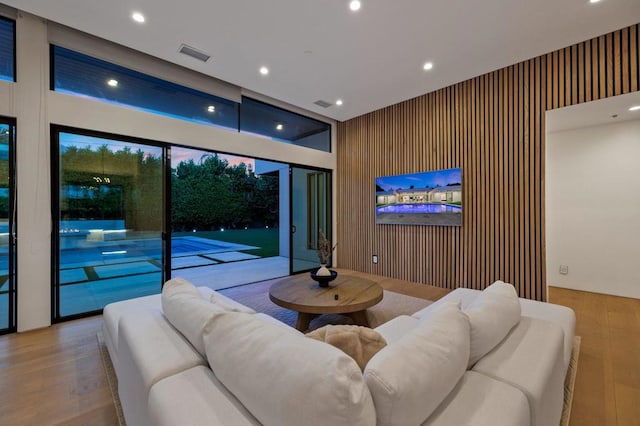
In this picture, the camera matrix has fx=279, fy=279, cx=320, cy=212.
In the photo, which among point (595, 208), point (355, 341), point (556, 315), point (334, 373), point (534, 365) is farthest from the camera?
point (595, 208)

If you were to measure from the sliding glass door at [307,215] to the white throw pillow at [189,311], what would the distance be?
4.14m

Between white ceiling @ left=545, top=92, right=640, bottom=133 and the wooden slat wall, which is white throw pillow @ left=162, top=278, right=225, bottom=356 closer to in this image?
the wooden slat wall

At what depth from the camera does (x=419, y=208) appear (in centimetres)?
484

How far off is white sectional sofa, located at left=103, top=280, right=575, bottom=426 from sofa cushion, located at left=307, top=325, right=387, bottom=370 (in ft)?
0.37

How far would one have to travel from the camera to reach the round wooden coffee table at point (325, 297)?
2559mm

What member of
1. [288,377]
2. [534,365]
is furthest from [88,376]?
[534,365]

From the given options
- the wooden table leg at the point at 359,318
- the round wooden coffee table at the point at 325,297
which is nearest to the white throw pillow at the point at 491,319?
the round wooden coffee table at the point at 325,297

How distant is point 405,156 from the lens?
200 inches

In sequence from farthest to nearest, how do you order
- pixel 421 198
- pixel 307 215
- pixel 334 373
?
pixel 307 215, pixel 421 198, pixel 334 373

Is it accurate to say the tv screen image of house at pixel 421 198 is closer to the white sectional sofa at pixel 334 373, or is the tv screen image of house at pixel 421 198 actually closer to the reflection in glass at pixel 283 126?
the reflection in glass at pixel 283 126

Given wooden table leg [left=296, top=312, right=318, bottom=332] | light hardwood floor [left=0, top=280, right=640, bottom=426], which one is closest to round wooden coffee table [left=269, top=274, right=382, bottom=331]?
wooden table leg [left=296, top=312, right=318, bottom=332]

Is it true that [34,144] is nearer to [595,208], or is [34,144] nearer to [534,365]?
[534,365]

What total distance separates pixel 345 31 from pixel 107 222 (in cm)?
367

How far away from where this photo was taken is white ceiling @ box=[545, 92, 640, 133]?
335cm
